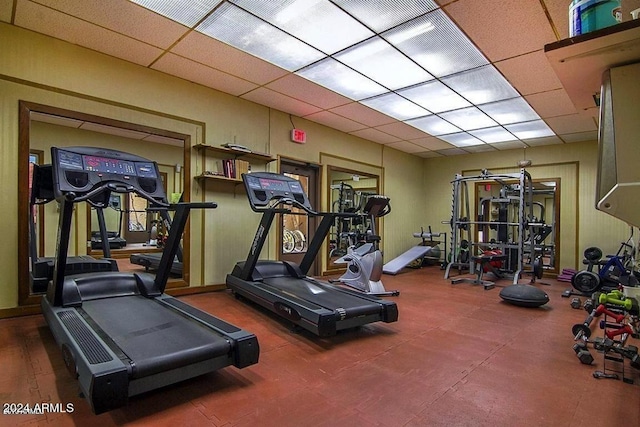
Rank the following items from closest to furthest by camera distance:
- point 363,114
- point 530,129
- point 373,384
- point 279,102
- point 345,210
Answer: point 373,384 → point 279,102 → point 363,114 → point 530,129 → point 345,210

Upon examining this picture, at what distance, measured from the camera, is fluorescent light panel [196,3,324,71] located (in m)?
3.18

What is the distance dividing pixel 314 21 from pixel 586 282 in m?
5.39

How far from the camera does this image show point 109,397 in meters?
1.74

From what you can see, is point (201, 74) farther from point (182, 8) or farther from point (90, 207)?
point (90, 207)

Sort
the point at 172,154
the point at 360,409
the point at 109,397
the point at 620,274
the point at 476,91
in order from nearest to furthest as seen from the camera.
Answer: the point at 109,397, the point at 360,409, the point at 476,91, the point at 620,274, the point at 172,154

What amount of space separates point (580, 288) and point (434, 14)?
15.4ft

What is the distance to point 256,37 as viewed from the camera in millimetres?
3510

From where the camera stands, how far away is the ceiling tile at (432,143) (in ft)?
24.4

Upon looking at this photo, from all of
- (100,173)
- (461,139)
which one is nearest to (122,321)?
(100,173)

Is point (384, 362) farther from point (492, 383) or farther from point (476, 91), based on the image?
point (476, 91)

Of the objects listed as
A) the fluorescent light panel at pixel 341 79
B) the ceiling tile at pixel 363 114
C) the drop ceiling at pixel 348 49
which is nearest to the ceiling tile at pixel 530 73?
the drop ceiling at pixel 348 49

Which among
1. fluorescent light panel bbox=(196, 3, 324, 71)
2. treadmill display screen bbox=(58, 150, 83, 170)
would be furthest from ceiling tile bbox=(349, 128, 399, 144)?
treadmill display screen bbox=(58, 150, 83, 170)

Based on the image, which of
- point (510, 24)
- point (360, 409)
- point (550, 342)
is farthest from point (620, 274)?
point (360, 409)

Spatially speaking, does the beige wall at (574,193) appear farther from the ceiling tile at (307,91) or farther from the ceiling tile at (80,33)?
the ceiling tile at (80,33)
